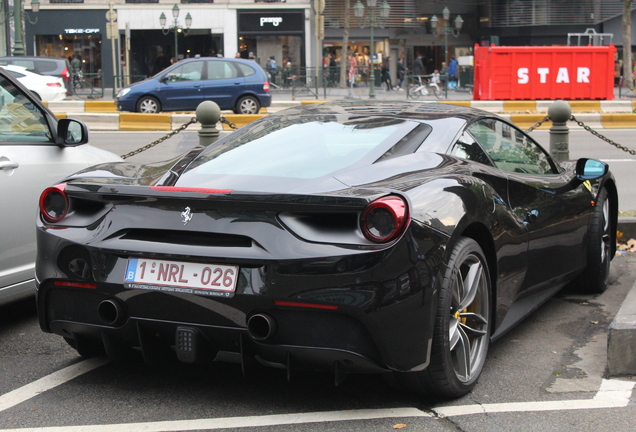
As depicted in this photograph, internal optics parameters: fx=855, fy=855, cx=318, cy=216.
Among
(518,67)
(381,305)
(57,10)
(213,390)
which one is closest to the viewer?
(381,305)

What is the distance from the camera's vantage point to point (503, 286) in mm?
4152

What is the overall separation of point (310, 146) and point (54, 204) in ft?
3.99

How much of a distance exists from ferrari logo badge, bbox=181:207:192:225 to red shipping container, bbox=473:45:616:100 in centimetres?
2354

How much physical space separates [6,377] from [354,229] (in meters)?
1.94

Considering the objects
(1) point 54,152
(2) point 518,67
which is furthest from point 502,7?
(1) point 54,152

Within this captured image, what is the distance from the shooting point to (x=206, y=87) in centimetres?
2175

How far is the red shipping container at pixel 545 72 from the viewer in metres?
25.8

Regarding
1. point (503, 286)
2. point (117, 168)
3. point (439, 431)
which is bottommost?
point (439, 431)

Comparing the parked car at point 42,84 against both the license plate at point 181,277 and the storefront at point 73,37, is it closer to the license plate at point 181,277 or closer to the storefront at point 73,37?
the license plate at point 181,277

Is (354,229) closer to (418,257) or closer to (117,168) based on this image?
(418,257)

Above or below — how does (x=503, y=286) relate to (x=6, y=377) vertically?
above

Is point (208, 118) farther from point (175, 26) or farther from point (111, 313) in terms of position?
point (175, 26)

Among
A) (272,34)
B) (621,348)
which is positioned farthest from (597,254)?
(272,34)

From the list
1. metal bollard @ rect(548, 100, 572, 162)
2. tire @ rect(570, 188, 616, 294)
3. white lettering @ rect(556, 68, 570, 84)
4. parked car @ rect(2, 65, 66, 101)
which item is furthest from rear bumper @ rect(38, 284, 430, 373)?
white lettering @ rect(556, 68, 570, 84)
